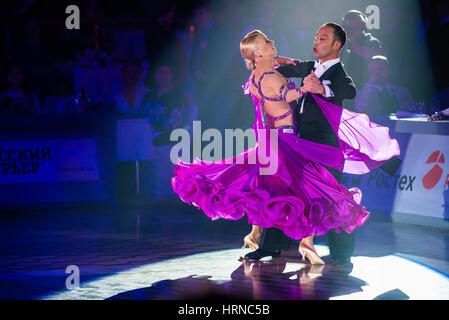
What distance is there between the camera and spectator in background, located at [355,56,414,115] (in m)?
8.61

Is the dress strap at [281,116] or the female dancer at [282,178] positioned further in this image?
the dress strap at [281,116]

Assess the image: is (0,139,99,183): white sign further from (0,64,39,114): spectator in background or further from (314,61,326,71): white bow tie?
(314,61,326,71): white bow tie

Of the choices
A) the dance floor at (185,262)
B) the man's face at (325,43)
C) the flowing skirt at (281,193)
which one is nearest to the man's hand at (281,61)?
the man's face at (325,43)

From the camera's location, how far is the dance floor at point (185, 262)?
5.12 m

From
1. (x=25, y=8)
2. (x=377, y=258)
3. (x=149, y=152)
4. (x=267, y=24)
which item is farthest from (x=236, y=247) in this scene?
(x=25, y=8)

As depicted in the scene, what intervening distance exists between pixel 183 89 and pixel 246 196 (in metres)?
4.73

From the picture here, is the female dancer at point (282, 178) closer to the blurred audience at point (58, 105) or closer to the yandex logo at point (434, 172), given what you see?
the yandex logo at point (434, 172)

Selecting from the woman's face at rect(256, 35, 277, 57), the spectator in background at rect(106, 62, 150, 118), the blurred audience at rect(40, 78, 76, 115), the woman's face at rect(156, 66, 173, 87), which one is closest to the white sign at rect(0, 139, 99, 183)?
the blurred audience at rect(40, 78, 76, 115)

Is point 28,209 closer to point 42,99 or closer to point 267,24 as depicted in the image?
point 42,99

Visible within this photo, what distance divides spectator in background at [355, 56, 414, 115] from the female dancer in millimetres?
2696

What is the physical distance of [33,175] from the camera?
8.55 m

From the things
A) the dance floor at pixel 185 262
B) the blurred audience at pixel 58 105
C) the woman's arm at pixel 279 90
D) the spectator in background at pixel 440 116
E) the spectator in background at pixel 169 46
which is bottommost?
the dance floor at pixel 185 262

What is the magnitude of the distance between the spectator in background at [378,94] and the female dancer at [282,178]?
2.70m

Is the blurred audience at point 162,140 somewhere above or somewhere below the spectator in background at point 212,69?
below
